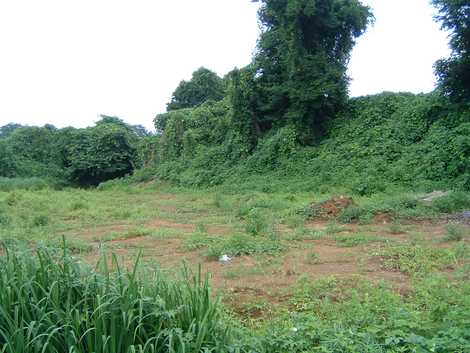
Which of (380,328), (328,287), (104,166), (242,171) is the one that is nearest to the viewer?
(380,328)

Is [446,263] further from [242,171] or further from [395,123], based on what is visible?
[242,171]

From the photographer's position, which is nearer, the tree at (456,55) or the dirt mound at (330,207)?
the dirt mound at (330,207)

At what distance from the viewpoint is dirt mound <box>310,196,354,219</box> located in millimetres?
10867

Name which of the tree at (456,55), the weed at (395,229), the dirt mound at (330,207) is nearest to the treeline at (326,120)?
the tree at (456,55)

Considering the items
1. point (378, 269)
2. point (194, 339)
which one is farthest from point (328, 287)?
point (194, 339)

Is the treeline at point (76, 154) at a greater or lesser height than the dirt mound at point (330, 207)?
greater

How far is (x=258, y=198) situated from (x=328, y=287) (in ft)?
29.1

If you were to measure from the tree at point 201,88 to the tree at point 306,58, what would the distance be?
1587 cm

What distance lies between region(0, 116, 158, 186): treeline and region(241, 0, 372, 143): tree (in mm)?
11811

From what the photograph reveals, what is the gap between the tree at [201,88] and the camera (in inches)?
1462

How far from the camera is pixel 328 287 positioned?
5422 mm

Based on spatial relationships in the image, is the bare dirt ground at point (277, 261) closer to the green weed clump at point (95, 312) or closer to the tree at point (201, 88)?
the green weed clump at point (95, 312)

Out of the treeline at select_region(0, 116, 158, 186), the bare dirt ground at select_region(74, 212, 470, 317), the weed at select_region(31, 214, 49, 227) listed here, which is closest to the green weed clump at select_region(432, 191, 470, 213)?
the bare dirt ground at select_region(74, 212, 470, 317)

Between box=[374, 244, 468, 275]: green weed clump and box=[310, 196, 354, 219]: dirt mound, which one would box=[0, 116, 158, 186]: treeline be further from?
box=[374, 244, 468, 275]: green weed clump
